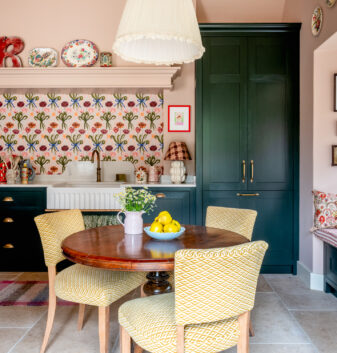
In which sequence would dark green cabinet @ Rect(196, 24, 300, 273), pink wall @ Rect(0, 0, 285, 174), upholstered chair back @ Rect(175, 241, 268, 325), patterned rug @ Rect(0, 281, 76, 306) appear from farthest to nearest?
pink wall @ Rect(0, 0, 285, 174) → dark green cabinet @ Rect(196, 24, 300, 273) → patterned rug @ Rect(0, 281, 76, 306) → upholstered chair back @ Rect(175, 241, 268, 325)

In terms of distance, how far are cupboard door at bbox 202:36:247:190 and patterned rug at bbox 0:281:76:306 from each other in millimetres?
1838

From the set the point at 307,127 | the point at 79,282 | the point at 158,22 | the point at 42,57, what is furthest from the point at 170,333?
the point at 42,57

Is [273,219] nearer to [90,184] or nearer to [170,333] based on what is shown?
[90,184]

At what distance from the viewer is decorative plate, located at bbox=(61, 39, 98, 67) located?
13.6 feet

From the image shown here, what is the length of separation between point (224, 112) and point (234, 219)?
1476mm

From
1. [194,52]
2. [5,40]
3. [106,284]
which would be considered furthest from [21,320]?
[5,40]

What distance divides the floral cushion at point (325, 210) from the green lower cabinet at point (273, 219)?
48cm

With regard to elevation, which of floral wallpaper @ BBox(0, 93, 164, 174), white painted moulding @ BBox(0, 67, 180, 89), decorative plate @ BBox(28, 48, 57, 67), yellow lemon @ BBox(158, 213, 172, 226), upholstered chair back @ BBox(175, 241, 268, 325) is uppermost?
decorative plate @ BBox(28, 48, 57, 67)

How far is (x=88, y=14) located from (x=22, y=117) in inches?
56.8

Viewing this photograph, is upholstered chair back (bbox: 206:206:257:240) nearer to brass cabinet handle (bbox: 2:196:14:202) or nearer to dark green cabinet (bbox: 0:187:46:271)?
dark green cabinet (bbox: 0:187:46:271)

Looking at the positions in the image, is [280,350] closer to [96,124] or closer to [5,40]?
[96,124]

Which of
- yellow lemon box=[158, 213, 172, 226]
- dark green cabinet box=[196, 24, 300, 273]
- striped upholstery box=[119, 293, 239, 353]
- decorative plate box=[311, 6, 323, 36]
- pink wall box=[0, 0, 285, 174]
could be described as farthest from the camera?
pink wall box=[0, 0, 285, 174]

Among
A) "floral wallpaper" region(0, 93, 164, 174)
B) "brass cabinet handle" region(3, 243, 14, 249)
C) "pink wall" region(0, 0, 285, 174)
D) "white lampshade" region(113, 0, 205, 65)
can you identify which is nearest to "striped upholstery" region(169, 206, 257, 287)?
"white lampshade" region(113, 0, 205, 65)

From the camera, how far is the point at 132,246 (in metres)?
1.90
